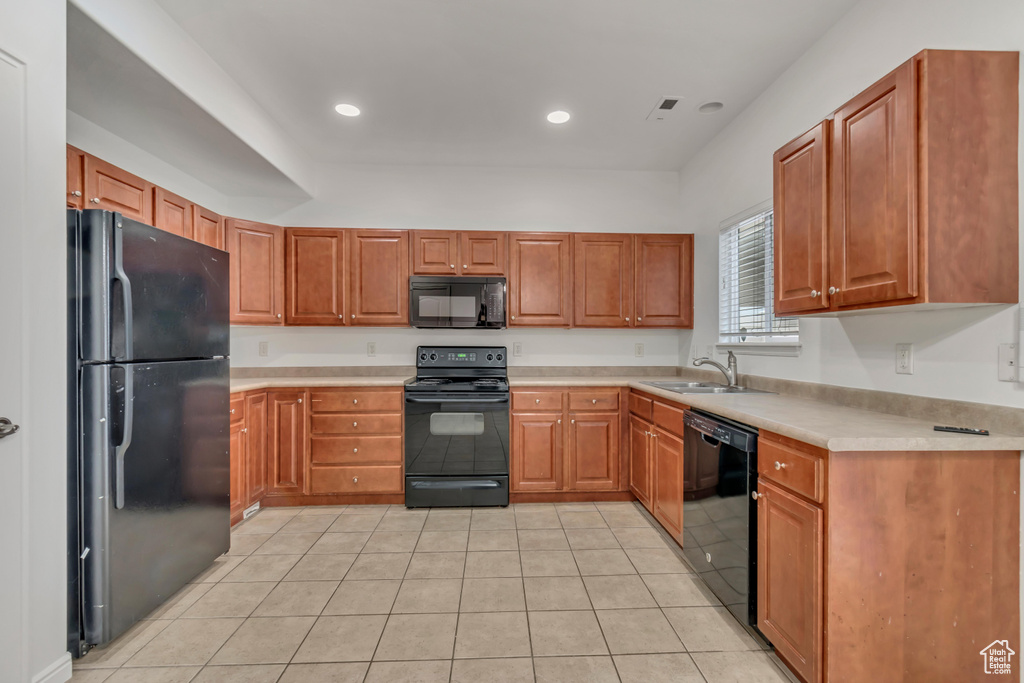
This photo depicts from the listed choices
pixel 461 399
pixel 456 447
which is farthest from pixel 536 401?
pixel 456 447

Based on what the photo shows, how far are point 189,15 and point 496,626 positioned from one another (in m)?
3.08

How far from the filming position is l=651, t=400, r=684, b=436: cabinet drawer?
245 cm

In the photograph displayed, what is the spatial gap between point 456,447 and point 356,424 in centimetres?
77

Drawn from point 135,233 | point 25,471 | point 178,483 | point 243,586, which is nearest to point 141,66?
point 135,233

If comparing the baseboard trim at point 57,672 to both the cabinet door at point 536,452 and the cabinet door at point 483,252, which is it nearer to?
the cabinet door at point 536,452

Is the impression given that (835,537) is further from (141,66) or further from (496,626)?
(141,66)

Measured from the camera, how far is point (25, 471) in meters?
1.43

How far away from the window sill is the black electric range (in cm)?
161

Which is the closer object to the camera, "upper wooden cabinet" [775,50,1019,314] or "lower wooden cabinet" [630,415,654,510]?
"upper wooden cabinet" [775,50,1019,314]

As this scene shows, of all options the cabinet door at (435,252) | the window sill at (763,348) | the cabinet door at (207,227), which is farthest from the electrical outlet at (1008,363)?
the cabinet door at (207,227)

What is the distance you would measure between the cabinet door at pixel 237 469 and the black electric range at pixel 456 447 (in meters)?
1.08

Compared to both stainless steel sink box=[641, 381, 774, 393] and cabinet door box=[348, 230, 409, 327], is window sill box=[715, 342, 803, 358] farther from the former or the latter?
cabinet door box=[348, 230, 409, 327]

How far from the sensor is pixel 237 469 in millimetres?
2898

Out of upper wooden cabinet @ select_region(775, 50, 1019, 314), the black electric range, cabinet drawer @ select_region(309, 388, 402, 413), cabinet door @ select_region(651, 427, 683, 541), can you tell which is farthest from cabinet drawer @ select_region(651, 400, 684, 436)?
cabinet drawer @ select_region(309, 388, 402, 413)
